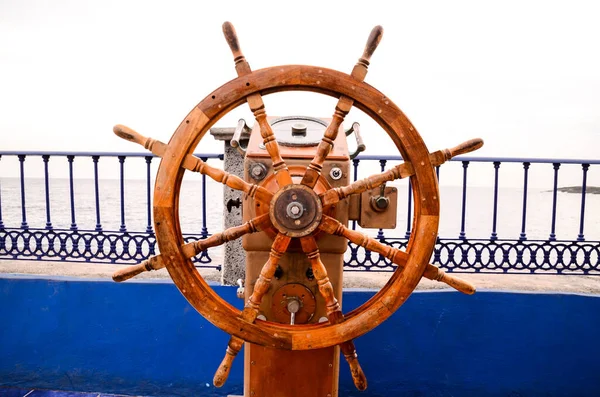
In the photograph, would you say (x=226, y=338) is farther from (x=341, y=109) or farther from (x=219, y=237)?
(x=341, y=109)

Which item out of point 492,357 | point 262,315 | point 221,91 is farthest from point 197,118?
point 492,357

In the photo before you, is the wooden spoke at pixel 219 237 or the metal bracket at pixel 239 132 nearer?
the wooden spoke at pixel 219 237

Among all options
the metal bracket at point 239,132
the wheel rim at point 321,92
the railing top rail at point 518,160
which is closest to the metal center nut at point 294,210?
the wheel rim at point 321,92

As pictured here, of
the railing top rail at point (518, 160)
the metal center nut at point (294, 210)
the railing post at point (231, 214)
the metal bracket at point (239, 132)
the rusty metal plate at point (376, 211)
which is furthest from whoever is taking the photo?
the railing top rail at point (518, 160)

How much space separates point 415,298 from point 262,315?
102 cm

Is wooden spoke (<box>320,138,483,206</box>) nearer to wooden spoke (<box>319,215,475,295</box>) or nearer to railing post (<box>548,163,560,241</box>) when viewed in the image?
wooden spoke (<box>319,215,475,295</box>)

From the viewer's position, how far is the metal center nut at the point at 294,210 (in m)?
1.04

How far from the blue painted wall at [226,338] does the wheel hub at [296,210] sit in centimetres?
110

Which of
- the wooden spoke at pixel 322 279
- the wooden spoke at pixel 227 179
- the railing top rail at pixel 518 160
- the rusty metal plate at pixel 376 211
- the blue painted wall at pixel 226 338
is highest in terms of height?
the railing top rail at pixel 518 160

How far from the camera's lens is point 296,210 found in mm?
1037

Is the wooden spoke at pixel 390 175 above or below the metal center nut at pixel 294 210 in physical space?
above

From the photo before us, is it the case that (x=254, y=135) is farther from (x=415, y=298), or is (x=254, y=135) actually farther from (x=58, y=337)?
(x=58, y=337)

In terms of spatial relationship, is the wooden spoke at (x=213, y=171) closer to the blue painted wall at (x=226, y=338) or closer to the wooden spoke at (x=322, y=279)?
the wooden spoke at (x=322, y=279)

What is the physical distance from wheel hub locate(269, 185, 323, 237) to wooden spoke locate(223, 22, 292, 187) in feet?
0.12
